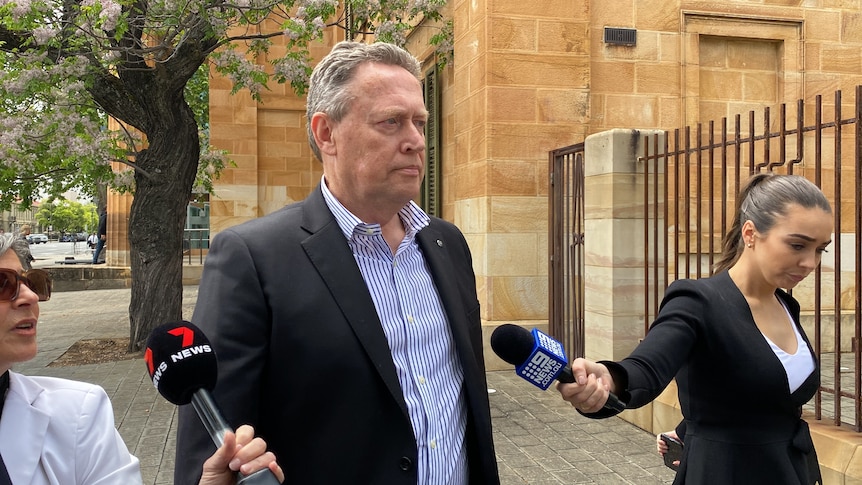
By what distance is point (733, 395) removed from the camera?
2.30 m

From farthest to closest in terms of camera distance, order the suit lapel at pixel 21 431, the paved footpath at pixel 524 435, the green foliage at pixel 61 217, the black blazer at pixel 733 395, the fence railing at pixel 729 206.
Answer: the green foliage at pixel 61 217, the fence railing at pixel 729 206, the paved footpath at pixel 524 435, the black blazer at pixel 733 395, the suit lapel at pixel 21 431

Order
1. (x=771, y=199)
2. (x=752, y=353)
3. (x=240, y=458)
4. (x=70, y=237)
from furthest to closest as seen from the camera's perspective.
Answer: (x=70, y=237) → (x=771, y=199) → (x=752, y=353) → (x=240, y=458)

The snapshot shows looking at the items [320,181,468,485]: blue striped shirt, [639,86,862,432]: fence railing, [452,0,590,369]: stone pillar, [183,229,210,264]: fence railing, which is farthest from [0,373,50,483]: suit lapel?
[183,229,210,264]: fence railing

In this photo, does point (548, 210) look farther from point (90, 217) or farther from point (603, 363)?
point (90, 217)

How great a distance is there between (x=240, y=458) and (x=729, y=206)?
7.82 m

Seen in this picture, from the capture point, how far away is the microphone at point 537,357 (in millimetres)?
1728

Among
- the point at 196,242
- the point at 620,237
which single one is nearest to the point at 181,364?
the point at 620,237

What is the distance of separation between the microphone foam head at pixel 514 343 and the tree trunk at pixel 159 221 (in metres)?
8.66

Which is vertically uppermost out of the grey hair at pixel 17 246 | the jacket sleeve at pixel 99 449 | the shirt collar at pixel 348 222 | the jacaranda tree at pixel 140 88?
the jacaranda tree at pixel 140 88

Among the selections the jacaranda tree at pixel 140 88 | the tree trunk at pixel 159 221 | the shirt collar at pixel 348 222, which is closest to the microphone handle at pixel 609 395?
the shirt collar at pixel 348 222

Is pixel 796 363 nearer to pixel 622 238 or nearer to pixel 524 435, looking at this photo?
pixel 524 435

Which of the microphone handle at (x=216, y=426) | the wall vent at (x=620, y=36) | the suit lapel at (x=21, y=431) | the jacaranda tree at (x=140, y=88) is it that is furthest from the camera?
the wall vent at (x=620, y=36)

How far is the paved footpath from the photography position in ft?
16.4

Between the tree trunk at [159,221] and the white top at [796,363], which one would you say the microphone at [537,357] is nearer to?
the white top at [796,363]
